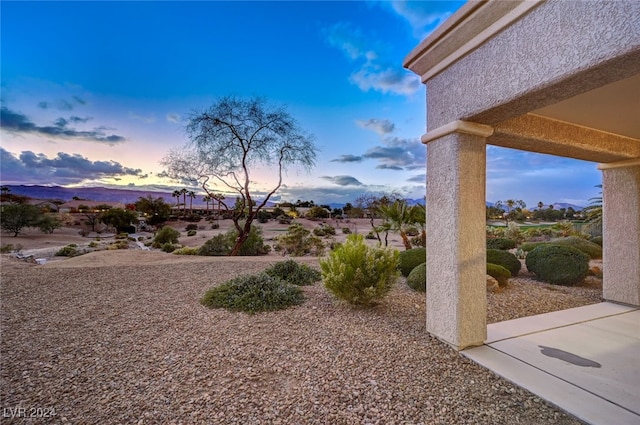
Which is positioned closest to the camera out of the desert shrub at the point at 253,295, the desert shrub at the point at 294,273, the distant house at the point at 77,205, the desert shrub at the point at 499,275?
the desert shrub at the point at 253,295

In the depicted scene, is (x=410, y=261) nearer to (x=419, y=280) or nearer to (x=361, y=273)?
(x=419, y=280)

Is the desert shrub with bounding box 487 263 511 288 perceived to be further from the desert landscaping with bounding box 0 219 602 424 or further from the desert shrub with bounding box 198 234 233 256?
the desert shrub with bounding box 198 234 233 256

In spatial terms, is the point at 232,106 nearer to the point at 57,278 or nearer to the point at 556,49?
the point at 57,278

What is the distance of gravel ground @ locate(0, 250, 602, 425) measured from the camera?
7.20 ft

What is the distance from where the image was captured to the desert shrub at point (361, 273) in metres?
4.42

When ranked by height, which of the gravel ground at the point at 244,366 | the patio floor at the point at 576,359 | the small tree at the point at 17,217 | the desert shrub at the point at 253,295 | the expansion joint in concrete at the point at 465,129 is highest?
the expansion joint in concrete at the point at 465,129

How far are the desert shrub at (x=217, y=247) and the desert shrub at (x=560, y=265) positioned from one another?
1147 cm

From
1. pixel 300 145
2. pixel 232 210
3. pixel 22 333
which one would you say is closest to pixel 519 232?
pixel 300 145

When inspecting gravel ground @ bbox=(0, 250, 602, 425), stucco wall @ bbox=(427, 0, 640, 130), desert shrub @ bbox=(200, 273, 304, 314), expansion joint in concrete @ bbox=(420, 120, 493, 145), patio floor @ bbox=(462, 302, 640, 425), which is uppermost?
stucco wall @ bbox=(427, 0, 640, 130)

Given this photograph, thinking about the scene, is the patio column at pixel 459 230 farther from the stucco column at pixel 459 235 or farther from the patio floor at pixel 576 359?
the patio floor at pixel 576 359

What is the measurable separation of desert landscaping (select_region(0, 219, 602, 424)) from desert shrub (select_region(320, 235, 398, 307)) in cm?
29

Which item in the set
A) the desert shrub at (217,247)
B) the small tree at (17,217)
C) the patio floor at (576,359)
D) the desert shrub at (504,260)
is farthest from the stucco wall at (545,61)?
the small tree at (17,217)

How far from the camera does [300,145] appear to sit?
41.3ft

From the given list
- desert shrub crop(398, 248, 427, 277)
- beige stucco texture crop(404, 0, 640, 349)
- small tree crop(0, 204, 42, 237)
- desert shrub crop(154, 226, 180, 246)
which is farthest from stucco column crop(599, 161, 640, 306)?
small tree crop(0, 204, 42, 237)
